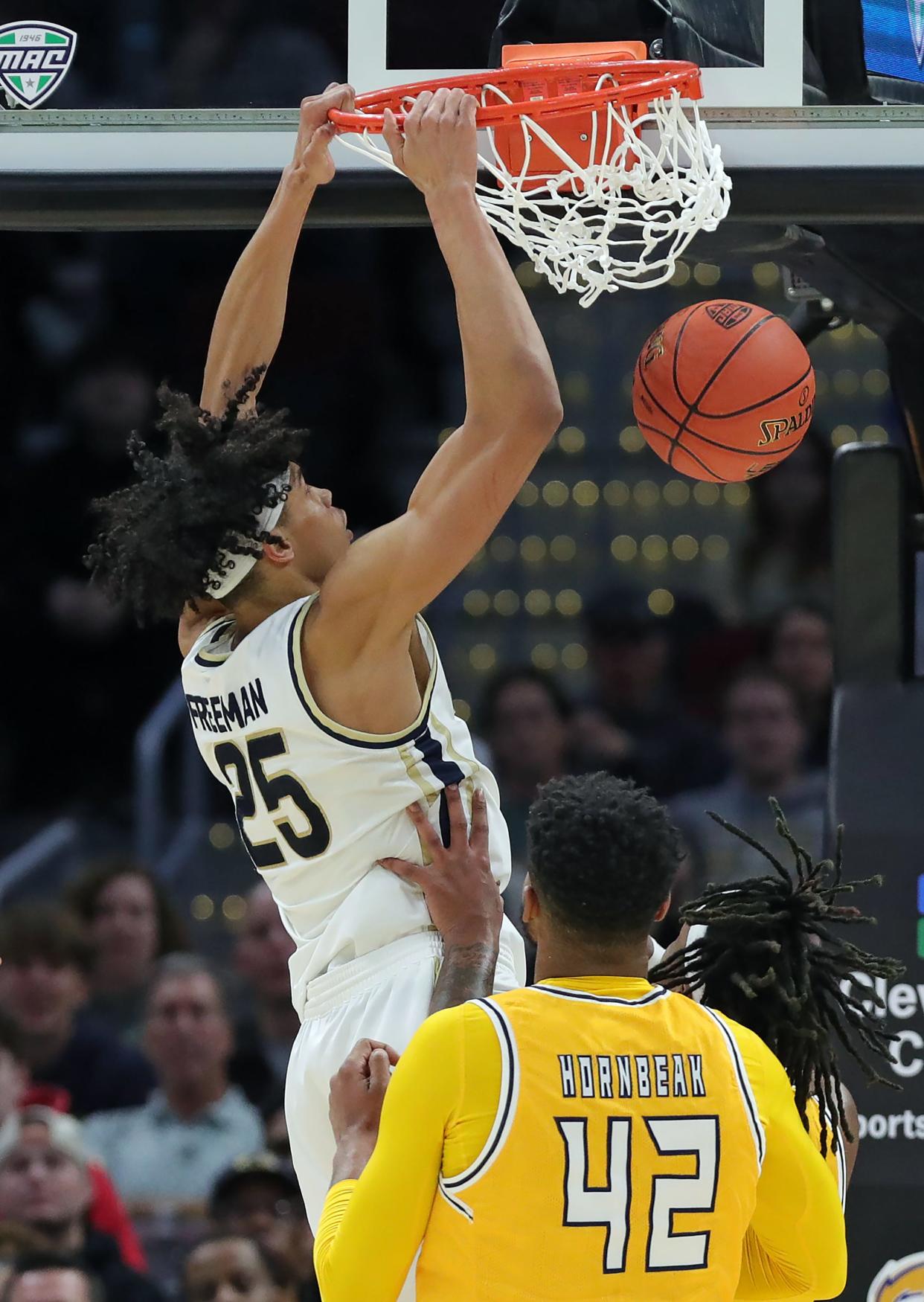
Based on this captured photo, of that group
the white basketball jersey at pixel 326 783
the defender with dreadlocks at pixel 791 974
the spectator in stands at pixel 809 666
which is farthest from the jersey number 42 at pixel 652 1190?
the spectator in stands at pixel 809 666

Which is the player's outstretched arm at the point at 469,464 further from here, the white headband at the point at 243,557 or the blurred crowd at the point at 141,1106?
the blurred crowd at the point at 141,1106

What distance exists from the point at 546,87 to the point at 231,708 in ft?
4.00

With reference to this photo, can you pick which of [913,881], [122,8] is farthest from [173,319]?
[913,881]

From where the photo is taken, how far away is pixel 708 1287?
1.90 metres

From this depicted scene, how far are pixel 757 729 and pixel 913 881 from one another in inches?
85.8

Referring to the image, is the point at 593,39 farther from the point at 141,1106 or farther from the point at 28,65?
the point at 141,1106

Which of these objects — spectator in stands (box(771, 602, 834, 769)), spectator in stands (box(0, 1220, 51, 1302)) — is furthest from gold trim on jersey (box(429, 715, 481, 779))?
spectator in stands (box(771, 602, 834, 769))

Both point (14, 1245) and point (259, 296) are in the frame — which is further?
point (14, 1245)

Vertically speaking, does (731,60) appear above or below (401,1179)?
above

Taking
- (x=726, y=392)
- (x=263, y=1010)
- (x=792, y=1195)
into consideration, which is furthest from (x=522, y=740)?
(x=792, y=1195)

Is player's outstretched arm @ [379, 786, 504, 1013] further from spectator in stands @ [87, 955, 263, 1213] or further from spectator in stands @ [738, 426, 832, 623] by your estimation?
spectator in stands @ [738, 426, 832, 623]

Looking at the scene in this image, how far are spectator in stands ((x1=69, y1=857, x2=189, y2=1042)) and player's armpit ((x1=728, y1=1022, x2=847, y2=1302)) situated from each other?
396 cm

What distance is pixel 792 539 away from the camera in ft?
22.1

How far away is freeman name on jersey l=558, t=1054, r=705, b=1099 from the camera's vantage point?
72.4 inches
